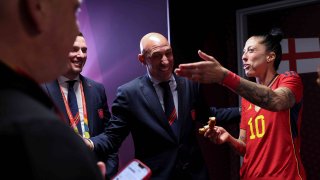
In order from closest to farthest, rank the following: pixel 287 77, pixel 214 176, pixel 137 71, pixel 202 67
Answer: pixel 202 67 → pixel 287 77 → pixel 137 71 → pixel 214 176

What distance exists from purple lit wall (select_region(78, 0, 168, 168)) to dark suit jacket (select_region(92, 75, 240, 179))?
1.94 ft

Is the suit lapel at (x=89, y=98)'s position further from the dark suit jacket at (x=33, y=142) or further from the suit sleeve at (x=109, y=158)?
the dark suit jacket at (x=33, y=142)

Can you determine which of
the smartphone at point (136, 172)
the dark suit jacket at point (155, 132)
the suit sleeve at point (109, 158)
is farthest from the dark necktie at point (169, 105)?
the smartphone at point (136, 172)

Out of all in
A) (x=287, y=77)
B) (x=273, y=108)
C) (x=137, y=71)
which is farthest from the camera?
(x=137, y=71)

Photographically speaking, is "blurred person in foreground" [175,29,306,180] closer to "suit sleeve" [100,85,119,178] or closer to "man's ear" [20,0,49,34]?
"suit sleeve" [100,85,119,178]

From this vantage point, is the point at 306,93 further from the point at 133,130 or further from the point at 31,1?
the point at 31,1

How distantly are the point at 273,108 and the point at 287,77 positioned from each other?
29cm

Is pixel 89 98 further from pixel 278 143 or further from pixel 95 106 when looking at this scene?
pixel 278 143

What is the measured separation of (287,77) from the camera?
6.52ft

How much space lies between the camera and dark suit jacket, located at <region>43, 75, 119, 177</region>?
79.5 inches

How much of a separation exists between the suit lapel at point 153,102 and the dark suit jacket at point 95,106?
0.93 feet

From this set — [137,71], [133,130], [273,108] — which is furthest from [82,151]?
[137,71]

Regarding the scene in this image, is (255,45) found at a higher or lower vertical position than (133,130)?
higher

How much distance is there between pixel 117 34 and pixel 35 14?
7.60 ft
